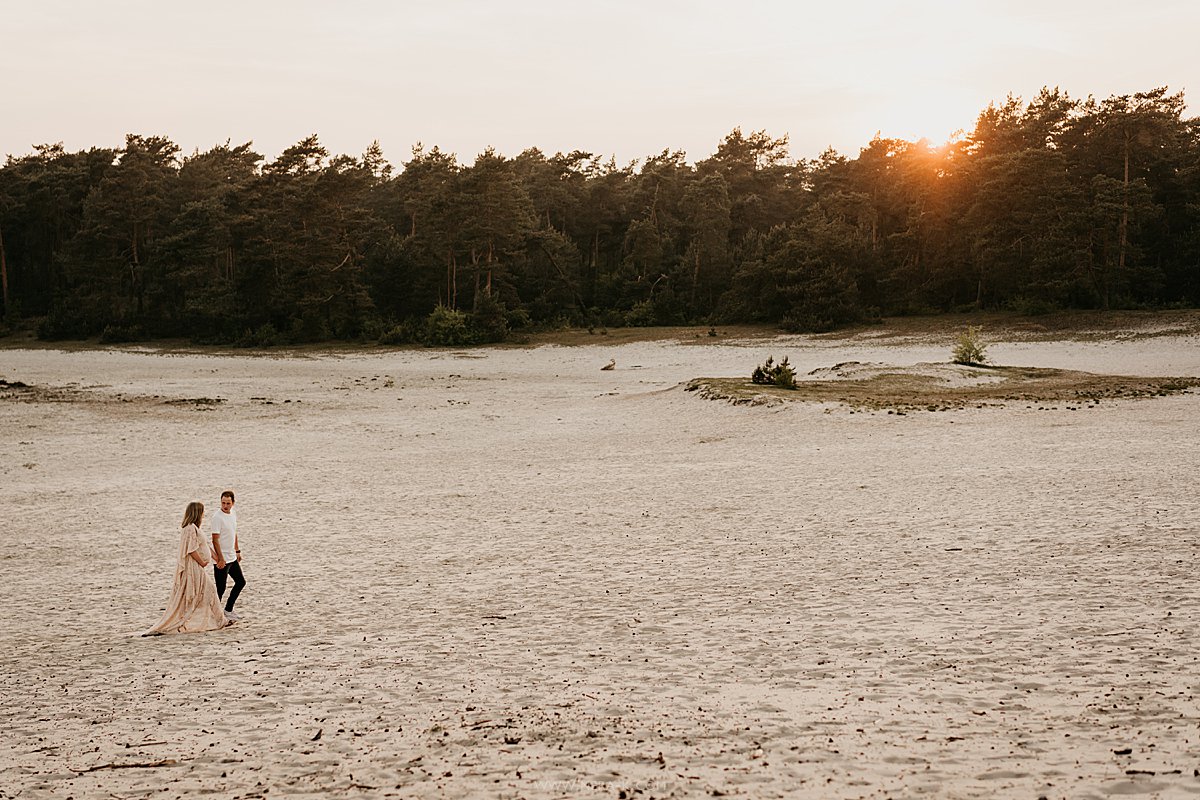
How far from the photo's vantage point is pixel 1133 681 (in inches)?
293

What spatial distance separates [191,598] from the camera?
1049cm

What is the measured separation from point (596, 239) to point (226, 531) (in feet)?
250

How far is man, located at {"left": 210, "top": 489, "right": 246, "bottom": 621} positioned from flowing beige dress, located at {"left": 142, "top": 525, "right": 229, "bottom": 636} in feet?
1.10

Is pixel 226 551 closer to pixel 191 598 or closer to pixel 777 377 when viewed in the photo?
pixel 191 598

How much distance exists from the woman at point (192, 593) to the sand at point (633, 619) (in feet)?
0.91

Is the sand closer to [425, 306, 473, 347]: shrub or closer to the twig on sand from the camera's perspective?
the twig on sand

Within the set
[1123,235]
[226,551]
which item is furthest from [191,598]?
[1123,235]

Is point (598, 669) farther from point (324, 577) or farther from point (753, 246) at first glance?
point (753, 246)

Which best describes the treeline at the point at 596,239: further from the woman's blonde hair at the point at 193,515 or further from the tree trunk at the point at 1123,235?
Answer: the woman's blonde hair at the point at 193,515

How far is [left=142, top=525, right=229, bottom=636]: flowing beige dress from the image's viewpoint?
34.1ft

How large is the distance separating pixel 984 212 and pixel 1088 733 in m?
57.2

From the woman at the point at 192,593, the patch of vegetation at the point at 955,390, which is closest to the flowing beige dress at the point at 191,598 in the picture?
the woman at the point at 192,593

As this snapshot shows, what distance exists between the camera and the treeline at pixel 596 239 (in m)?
56.5

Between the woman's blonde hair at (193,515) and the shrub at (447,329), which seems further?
the shrub at (447,329)
